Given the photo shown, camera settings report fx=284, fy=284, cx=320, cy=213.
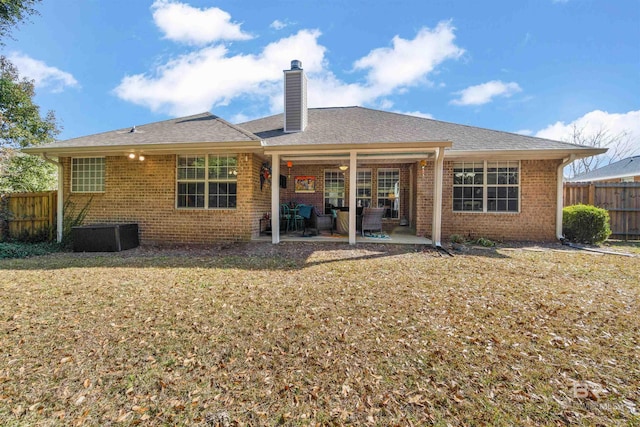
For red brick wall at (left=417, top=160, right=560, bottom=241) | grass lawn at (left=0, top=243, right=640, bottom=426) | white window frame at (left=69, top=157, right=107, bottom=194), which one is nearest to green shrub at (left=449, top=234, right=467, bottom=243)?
red brick wall at (left=417, top=160, right=560, bottom=241)

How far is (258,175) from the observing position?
341 inches

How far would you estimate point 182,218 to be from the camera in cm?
849

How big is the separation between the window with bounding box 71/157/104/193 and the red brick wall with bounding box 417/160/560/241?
1009 cm

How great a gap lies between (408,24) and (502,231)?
26.7 feet

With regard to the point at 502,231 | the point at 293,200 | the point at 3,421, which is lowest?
the point at 3,421

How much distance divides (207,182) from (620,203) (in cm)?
1336

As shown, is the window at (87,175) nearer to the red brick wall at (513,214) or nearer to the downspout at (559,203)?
the red brick wall at (513,214)

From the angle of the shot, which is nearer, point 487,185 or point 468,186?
point 487,185

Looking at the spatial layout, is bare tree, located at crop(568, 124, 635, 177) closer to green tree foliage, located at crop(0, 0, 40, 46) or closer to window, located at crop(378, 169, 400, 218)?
window, located at crop(378, 169, 400, 218)

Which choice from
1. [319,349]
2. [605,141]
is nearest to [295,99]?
[319,349]

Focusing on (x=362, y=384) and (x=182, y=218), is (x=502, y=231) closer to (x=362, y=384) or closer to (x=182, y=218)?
(x=362, y=384)

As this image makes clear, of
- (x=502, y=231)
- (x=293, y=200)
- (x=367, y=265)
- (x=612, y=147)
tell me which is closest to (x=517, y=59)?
(x=502, y=231)

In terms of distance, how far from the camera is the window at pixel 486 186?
8.89 m

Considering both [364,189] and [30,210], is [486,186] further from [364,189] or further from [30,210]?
[30,210]
